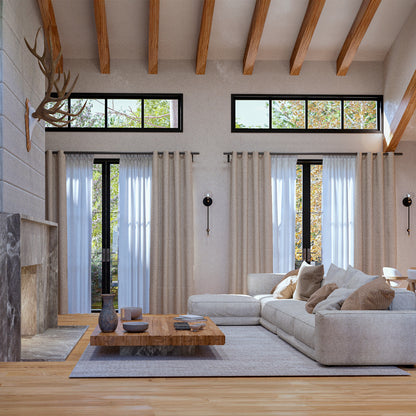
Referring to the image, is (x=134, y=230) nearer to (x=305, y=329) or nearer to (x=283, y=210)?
(x=283, y=210)

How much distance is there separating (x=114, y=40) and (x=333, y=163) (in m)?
3.51

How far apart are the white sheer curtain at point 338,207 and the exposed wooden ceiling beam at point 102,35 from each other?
3.35 meters

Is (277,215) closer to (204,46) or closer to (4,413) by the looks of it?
(204,46)

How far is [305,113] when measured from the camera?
841 cm

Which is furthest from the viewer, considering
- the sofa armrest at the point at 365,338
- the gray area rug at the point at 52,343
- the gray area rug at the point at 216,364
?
the gray area rug at the point at 52,343

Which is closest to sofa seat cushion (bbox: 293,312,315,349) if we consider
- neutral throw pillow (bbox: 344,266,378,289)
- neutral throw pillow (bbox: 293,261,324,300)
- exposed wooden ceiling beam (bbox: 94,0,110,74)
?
neutral throw pillow (bbox: 344,266,378,289)

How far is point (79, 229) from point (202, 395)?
4.81m

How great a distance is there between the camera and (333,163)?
8.34 metres

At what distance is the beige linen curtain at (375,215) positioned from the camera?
8211 mm

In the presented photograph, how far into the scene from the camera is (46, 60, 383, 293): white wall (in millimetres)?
8180

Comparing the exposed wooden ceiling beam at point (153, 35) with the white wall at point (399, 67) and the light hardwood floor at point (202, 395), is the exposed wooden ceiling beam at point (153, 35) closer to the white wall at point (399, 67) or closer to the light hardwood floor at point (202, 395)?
the white wall at point (399, 67)

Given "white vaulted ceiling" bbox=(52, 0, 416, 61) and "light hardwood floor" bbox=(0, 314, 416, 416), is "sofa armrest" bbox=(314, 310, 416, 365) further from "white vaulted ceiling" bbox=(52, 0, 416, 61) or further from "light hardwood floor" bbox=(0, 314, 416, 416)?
"white vaulted ceiling" bbox=(52, 0, 416, 61)

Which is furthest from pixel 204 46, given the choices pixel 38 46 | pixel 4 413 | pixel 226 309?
pixel 4 413

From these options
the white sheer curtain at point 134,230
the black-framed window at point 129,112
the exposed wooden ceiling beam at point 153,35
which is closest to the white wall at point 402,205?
the black-framed window at point 129,112
